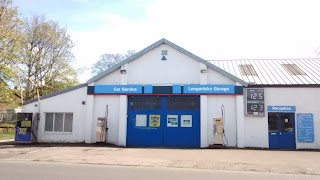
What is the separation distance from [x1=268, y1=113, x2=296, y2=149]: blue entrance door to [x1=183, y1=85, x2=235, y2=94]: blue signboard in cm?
291

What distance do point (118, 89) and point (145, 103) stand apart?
192 cm

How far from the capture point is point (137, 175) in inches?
377

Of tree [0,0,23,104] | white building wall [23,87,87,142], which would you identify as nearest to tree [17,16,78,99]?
tree [0,0,23,104]

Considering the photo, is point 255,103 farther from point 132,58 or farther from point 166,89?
point 132,58

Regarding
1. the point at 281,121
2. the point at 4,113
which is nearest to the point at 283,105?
the point at 281,121

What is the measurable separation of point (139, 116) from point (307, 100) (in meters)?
10.2

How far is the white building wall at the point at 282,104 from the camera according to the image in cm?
1911

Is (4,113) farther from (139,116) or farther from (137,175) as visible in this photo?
(137,175)

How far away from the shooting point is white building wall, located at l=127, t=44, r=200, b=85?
20.2 meters

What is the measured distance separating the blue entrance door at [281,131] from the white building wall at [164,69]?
5133 mm

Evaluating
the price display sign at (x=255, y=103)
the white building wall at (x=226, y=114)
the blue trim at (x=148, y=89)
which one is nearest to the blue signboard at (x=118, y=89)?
the blue trim at (x=148, y=89)

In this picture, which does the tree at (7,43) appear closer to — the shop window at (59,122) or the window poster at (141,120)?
the shop window at (59,122)

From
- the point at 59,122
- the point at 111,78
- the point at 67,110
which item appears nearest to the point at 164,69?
the point at 111,78

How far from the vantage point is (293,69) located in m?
22.5
